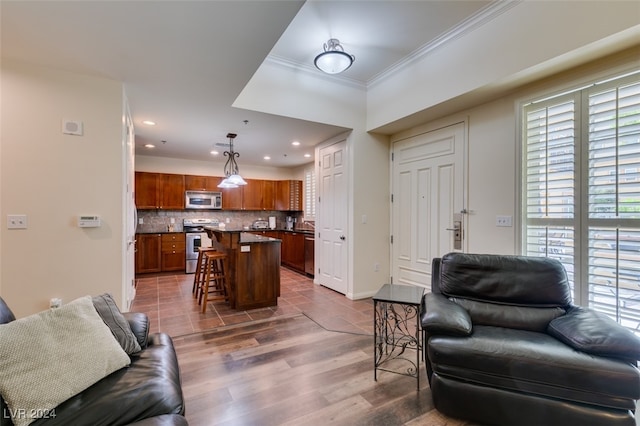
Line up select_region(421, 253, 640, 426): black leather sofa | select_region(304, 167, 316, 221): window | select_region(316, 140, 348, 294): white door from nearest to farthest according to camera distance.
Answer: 1. select_region(421, 253, 640, 426): black leather sofa
2. select_region(316, 140, 348, 294): white door
3. select_region(304, 167, 316, 221): window

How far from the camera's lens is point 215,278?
438cm

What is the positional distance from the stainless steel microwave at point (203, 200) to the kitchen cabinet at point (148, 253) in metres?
0.96

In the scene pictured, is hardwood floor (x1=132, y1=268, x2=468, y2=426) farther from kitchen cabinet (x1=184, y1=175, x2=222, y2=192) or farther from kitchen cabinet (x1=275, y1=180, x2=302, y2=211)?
kitchen cabinet (x1=275, y1=180, x2=302, y2=211)

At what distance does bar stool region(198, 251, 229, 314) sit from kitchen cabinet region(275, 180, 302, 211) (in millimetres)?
2903

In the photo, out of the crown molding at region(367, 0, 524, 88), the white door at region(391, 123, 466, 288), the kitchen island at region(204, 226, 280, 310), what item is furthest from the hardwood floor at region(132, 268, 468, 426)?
the crown molding at region(367, 0, 524, 88)

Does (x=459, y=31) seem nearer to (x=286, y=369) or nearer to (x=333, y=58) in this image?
(x=333, y=58)

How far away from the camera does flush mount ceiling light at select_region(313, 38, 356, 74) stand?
2773mm

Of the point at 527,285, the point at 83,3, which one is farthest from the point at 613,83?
the point at 83,3

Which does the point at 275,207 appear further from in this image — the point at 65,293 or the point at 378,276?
the point at 65,293

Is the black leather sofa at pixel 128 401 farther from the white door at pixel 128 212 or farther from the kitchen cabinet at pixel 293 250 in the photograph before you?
the kitchen cabinet at pixel 293 250

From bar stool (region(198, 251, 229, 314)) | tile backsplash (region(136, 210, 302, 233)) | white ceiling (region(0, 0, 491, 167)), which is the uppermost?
white ceiling (region(0, 0, 491, 167))

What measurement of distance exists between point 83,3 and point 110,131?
4.05ft

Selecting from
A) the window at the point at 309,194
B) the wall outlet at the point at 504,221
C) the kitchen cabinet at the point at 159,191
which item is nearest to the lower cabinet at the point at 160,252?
the kitchen cabinet at the point at 159,191

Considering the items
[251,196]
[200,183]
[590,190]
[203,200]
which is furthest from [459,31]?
[203,200]
